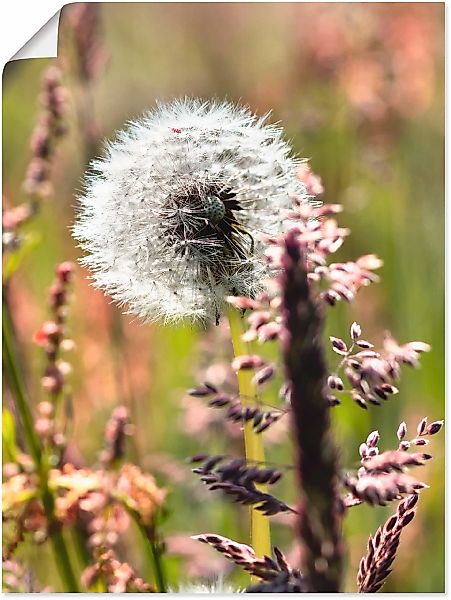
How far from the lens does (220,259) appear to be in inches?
47.0

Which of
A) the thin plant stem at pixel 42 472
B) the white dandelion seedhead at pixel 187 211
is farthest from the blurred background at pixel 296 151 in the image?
the white dandelion seedhead at pixel 187 211

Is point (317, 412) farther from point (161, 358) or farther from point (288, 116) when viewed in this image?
point (161, 358)

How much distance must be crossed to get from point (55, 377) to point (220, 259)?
322mm

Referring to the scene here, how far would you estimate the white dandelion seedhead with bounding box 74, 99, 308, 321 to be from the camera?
1.20 m

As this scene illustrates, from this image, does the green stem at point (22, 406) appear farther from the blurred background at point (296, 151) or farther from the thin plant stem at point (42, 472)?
the blurred background at point (296, 151)

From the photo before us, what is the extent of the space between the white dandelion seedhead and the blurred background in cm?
34

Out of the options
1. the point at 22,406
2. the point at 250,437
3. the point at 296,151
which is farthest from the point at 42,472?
the point at 296,151

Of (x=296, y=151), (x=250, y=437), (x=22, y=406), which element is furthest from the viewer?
(x=296, y=151)

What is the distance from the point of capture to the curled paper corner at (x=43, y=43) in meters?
1.59

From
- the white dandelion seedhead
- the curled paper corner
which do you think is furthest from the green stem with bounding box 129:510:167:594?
the curled paper corner

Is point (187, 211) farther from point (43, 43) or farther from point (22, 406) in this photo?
point (43, 43)

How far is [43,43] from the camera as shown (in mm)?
1619

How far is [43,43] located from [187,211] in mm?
565

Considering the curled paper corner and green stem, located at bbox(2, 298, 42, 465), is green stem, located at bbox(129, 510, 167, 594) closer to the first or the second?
green stem, located at bbox(2, 298, 42, 465)
